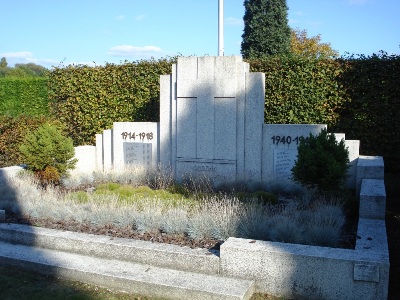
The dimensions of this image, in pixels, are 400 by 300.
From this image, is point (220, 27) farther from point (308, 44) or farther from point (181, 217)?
point (308, 44)

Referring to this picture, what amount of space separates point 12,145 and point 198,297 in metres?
9.32

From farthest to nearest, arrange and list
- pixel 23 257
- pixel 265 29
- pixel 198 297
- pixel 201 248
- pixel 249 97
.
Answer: pixel 265 29
pixel 249 97
pixel 23 257
pixel 201 248
pixel 198 297

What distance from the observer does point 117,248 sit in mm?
5012

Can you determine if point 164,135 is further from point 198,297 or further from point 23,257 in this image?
point 198,297

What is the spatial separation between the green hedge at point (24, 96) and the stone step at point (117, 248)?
1063cm

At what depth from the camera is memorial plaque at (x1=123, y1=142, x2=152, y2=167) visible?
10016 millimetres

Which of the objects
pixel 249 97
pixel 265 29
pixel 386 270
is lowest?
pixel 386 270

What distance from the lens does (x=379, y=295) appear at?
3979mm

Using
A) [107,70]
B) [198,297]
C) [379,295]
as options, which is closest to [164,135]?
[107,70]

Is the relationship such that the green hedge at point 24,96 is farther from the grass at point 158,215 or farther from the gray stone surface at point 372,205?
the gray stone surface at point 372,205

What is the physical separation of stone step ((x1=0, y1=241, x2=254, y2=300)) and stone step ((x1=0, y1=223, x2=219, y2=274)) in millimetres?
67

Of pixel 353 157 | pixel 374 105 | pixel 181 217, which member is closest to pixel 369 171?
pixel 353 157

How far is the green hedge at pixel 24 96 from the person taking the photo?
53.1ft

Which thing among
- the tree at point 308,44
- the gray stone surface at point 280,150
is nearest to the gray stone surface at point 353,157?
the gray stone surface at point 280,150
